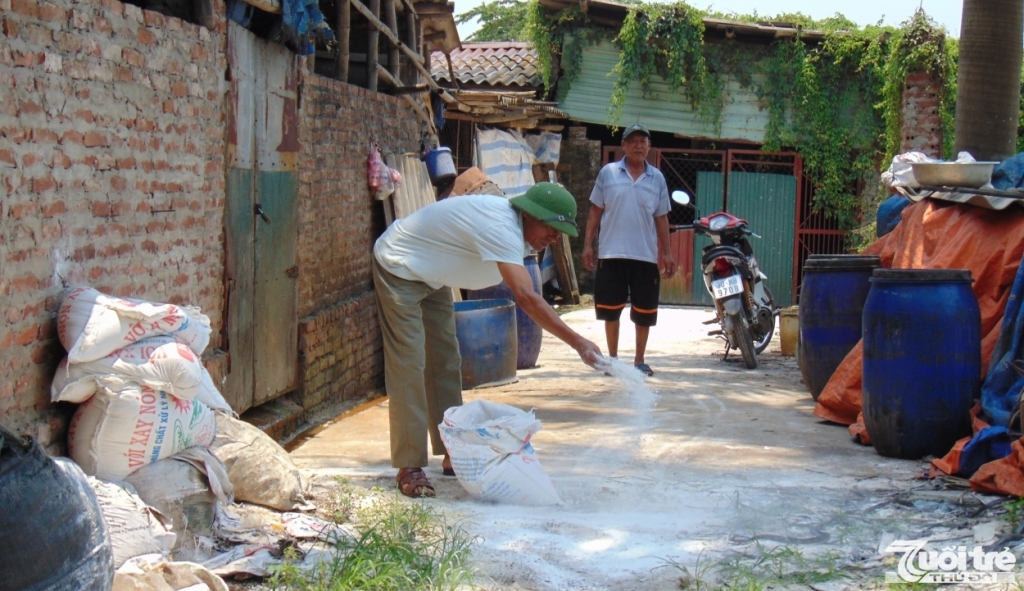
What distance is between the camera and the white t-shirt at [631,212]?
7781 mm

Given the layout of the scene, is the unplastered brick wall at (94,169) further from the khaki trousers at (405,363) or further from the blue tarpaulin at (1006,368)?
the blue tarpaulin at (1006,368)

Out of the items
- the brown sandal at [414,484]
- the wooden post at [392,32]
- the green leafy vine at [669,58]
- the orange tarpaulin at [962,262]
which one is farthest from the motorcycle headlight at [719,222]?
the green leafy vine at [669,58]

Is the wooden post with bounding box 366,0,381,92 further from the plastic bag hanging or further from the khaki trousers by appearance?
the khaki trousers

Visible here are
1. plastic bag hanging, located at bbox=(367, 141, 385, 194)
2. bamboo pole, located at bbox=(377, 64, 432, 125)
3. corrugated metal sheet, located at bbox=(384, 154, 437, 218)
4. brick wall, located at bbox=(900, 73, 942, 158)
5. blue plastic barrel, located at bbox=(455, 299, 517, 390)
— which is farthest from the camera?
brick wall, located at bbox=(900, 73, 942, 158)

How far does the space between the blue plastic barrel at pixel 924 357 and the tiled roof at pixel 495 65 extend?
32.6 feet

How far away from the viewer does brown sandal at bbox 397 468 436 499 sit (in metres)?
4.51

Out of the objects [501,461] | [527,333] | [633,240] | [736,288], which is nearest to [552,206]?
[501,461]

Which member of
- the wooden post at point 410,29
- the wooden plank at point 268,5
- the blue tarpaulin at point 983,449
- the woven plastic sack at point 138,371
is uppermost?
the wooden post at point 410,29

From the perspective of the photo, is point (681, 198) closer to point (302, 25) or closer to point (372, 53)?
point (372, 53)

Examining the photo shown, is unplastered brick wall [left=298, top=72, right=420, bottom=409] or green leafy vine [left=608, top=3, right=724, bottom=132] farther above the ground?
green leafy vine [left=608, top=3, right=724, bottom=132]

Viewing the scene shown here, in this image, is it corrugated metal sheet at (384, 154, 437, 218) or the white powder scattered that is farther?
corrugated metal sheet at (384, 154, 437, 218)

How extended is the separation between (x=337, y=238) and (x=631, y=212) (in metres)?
2.22

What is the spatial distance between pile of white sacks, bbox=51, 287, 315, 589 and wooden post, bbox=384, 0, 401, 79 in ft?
19.6

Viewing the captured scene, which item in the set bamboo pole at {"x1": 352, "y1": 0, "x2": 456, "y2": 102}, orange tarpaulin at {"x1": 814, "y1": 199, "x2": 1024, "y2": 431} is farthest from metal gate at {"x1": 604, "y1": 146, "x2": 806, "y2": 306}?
orange tarpaulin at {"x1": 814, "y1": 199, "x2": 1024, "y2": 431}
